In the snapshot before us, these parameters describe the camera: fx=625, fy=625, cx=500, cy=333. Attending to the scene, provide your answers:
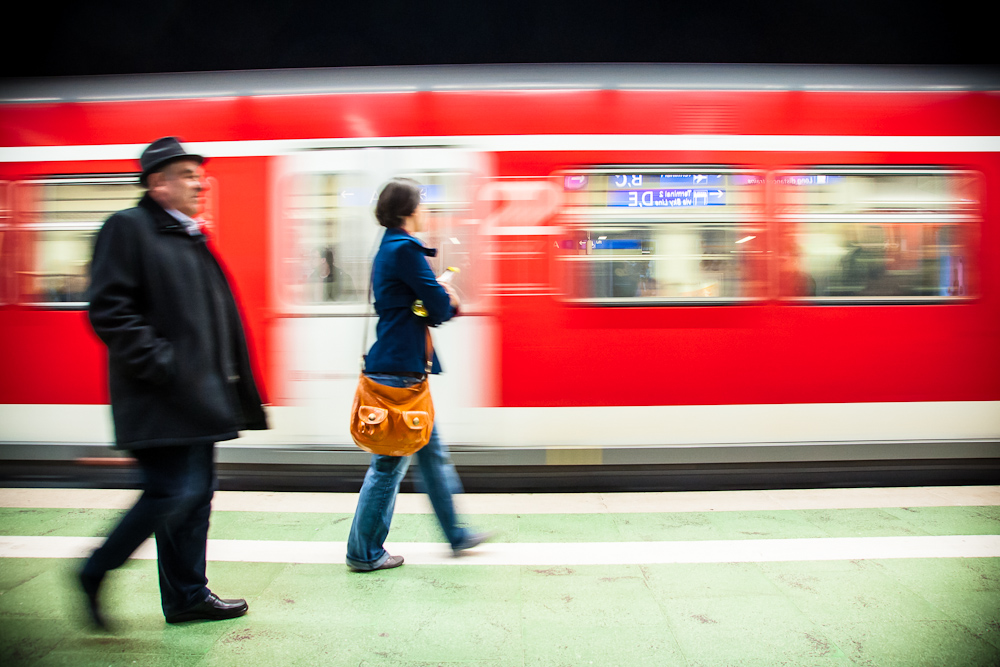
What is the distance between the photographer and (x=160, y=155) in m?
2.15

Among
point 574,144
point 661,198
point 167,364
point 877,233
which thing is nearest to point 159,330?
point 167,364

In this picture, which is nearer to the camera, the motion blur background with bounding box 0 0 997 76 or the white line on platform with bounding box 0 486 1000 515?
the white line on platform with bounding box 0 486 1000 515

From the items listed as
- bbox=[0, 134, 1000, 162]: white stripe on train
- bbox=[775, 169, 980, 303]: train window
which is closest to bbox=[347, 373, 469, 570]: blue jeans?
bbox=[0, 134, 1000, 162]: white stripe on train

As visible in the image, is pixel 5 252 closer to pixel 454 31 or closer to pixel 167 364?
pixel 167 364

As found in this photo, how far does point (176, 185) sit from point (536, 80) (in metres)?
2.63

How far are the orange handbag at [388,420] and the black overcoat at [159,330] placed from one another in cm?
52

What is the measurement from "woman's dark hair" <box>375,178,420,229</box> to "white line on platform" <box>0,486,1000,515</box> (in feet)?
6.18

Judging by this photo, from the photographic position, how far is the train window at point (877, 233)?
13.4ft

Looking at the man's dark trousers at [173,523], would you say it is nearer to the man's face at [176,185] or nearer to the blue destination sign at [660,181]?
the man's face at [176,185]

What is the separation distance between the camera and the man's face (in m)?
2.17

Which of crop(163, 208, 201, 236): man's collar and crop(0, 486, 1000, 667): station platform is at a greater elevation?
crop(163, 208, 201, 236): man's collar

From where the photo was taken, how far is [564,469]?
438 centimetres

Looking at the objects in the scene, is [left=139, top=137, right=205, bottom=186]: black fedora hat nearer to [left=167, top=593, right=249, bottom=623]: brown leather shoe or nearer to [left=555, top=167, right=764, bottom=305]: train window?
[left=167, top=593, right=249, bottom=623]: brown leather shoe

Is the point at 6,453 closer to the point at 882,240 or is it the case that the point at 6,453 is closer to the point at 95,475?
the point at 95,475
